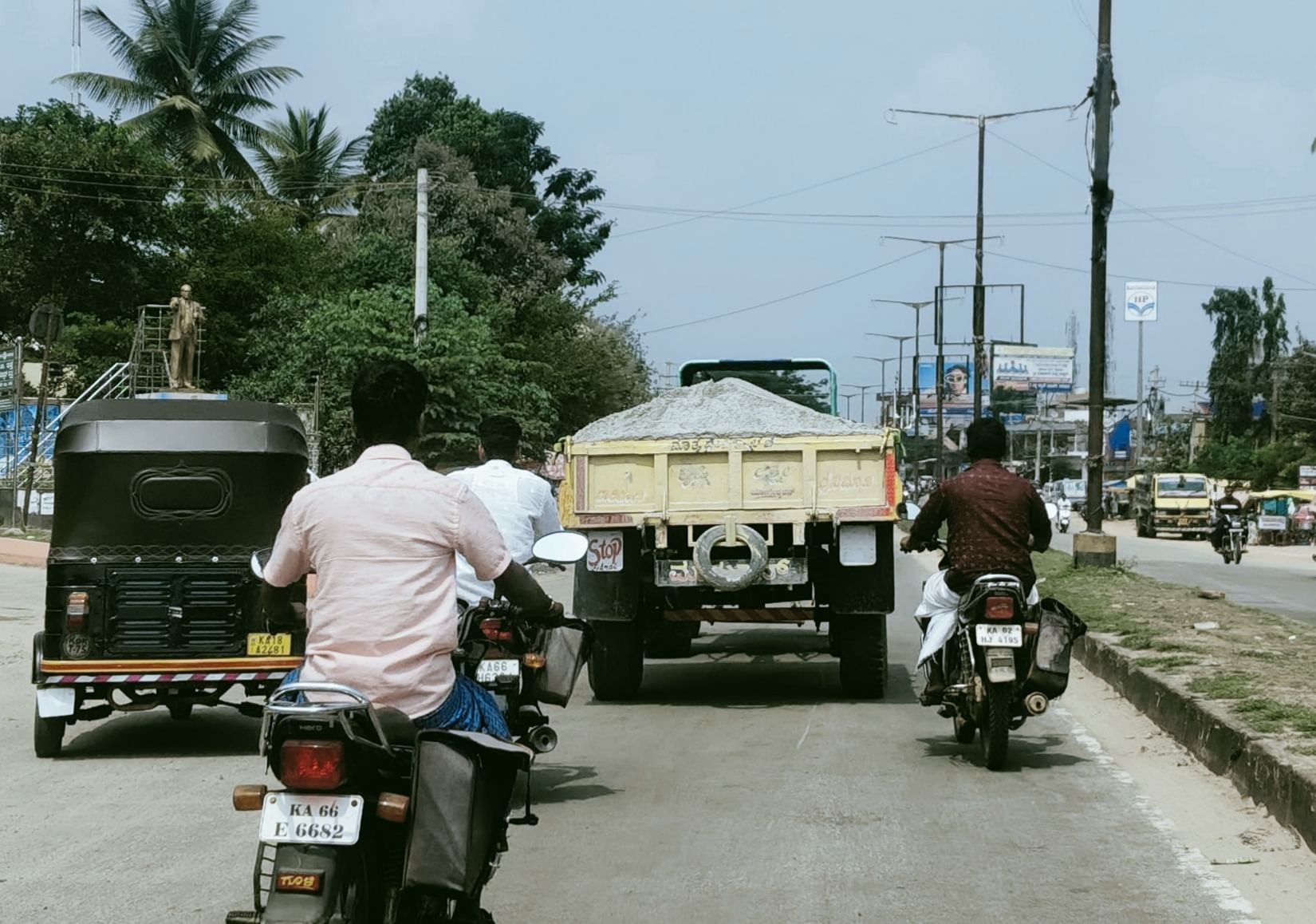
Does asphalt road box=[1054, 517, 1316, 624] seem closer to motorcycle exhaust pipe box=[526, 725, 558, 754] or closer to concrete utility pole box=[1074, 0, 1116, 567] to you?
concrete utility pole box=[1074, 0, 1116, 567]

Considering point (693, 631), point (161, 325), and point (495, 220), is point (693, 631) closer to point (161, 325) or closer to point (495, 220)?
point (161, 325)

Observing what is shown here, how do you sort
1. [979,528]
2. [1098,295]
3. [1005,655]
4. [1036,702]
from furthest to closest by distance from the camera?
[1098,295], [979,528], [1036,702], [1005,655]

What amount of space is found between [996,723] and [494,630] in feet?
9.49

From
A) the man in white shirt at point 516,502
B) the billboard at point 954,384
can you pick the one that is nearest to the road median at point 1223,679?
the man in white shirt at point 516,502

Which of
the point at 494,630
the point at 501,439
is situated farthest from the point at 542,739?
the point at 501,439

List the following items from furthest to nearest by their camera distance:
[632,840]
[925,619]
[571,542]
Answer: [925,619], [632,840], [571,542]

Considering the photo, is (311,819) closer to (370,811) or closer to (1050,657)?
(370,811)

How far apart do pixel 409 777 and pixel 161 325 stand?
38.6 m

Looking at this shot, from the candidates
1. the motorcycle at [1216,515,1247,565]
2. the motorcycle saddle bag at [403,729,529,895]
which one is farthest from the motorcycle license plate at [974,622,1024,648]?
the motorcycle at [1216,515,1247,565]

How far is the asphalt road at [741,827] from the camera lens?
586cm

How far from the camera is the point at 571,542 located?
18.4 feet

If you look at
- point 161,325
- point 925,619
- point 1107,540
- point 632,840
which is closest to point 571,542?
point 632,840

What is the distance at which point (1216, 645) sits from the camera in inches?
508

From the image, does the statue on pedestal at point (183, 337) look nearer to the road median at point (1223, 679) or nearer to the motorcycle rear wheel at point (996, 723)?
the road median at point (1223, 679)
